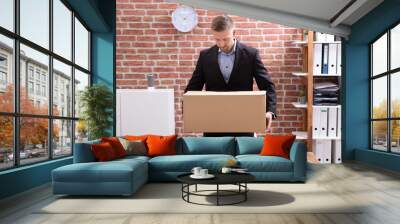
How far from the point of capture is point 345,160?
8.33 m

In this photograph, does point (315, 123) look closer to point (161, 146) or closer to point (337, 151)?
point (337, 151)

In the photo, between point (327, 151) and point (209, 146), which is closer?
point (209, 146)

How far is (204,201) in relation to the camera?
4312 mm

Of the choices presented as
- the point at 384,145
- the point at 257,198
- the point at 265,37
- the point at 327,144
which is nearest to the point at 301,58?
Result: the point at 265,37

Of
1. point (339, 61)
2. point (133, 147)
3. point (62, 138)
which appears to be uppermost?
point (339, 61)

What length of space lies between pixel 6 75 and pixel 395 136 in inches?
217

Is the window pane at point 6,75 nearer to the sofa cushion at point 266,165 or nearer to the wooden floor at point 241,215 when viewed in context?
the wooden floor at point 241,215

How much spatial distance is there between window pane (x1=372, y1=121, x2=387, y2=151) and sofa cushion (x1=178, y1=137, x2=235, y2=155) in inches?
109

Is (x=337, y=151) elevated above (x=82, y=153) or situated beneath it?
situated beneath

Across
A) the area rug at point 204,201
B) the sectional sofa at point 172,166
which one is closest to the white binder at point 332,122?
the sectional sofa at point 172,166

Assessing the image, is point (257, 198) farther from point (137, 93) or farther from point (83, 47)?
point (83, 47)

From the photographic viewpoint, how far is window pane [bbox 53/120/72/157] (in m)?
6.08

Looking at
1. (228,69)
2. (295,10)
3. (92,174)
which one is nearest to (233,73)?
(228,69)

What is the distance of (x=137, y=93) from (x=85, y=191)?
3.11m
